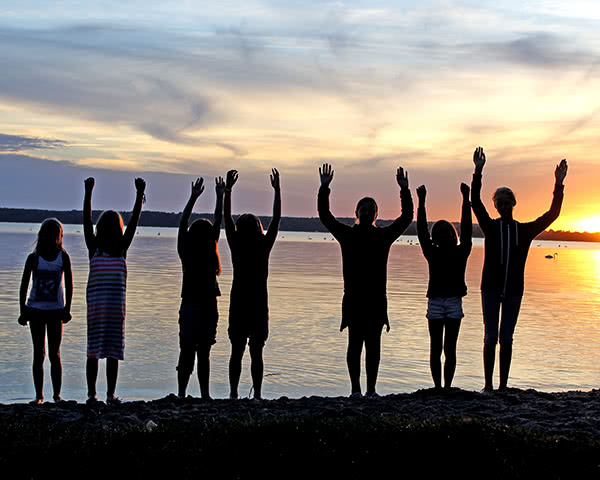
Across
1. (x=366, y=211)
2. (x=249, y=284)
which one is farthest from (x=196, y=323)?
(x=366, y=211)

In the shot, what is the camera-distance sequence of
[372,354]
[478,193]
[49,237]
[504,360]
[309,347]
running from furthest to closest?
[309,347] → [504,360] → [478,193] → [372,354] → [49,237]

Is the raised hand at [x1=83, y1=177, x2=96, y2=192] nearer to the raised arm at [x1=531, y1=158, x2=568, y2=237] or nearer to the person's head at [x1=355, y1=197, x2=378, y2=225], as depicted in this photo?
the person's head at [x1=355, y1=197, x2=378, y2=225]

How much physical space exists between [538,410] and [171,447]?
3.72 m

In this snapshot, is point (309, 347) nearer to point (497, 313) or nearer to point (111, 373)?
point (497, 313)

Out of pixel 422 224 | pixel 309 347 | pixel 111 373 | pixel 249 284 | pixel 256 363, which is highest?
pixel 422 224

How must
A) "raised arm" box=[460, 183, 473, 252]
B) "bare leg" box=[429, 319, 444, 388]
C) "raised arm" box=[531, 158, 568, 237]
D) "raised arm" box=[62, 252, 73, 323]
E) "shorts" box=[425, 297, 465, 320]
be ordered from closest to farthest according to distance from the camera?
"raised arm" box=[62, 252, 73, 323] → "shorts" box=[425, 297, 465, 320] → "bare leg" box=[429, 319, 444, 388] → "raised arm" box=[460, 183, 473, 252] → "raised arm" box=[531, 158, 568, 237]

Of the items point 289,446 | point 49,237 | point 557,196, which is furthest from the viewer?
point 557,196

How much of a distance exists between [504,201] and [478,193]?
12.4 inches

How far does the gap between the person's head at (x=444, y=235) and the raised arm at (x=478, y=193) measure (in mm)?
304

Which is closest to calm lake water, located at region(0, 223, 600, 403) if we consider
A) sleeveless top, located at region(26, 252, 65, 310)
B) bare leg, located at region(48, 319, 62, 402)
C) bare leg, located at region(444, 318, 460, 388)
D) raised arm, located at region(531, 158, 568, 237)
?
bare leg, located at region(48, 319, 62, 402)

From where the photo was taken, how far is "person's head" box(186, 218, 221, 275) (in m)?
7.73

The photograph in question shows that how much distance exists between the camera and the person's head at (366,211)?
7.86 metres

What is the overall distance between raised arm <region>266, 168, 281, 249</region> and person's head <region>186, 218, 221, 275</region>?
57 centimetres

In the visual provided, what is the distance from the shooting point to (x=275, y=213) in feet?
26.6
